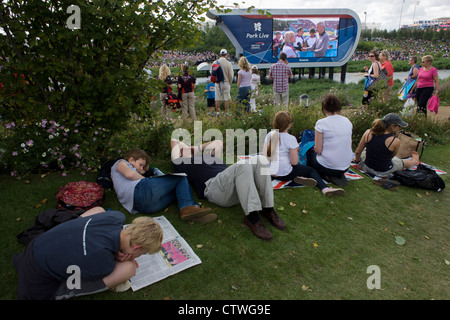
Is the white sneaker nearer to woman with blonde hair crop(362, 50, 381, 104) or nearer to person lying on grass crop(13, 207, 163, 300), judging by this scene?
person lying on grass crop(13, 207, 163, 300)

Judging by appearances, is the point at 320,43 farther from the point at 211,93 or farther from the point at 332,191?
the point at 332,191

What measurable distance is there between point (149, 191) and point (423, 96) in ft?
29.3

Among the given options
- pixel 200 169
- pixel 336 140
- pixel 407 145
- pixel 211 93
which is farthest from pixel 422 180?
pixel 211 93

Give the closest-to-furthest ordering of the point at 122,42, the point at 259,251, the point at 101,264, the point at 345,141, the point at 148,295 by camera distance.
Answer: the point at 101,264 → the point at 148,295 → the point at 259,251 → the point at 122,42 → the point at 345,141

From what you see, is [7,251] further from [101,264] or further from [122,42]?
[122,42]

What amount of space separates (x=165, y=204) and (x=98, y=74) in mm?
2048

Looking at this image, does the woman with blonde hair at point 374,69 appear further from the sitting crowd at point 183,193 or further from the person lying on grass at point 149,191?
the person lying on grass at point 149,191

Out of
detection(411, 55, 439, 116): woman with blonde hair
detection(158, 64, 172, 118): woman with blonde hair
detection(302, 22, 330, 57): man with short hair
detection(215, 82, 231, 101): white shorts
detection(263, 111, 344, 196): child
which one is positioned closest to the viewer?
detection(263, 111, 344, 196): child

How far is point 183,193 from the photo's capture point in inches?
134

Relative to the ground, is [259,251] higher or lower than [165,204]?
lower

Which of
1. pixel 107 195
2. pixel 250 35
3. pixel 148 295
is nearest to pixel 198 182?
pixel 107 195

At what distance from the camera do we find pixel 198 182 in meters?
3.79

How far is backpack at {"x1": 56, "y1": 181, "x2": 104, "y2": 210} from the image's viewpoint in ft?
10.6

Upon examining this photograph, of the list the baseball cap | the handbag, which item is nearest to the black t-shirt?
the baseball cap
